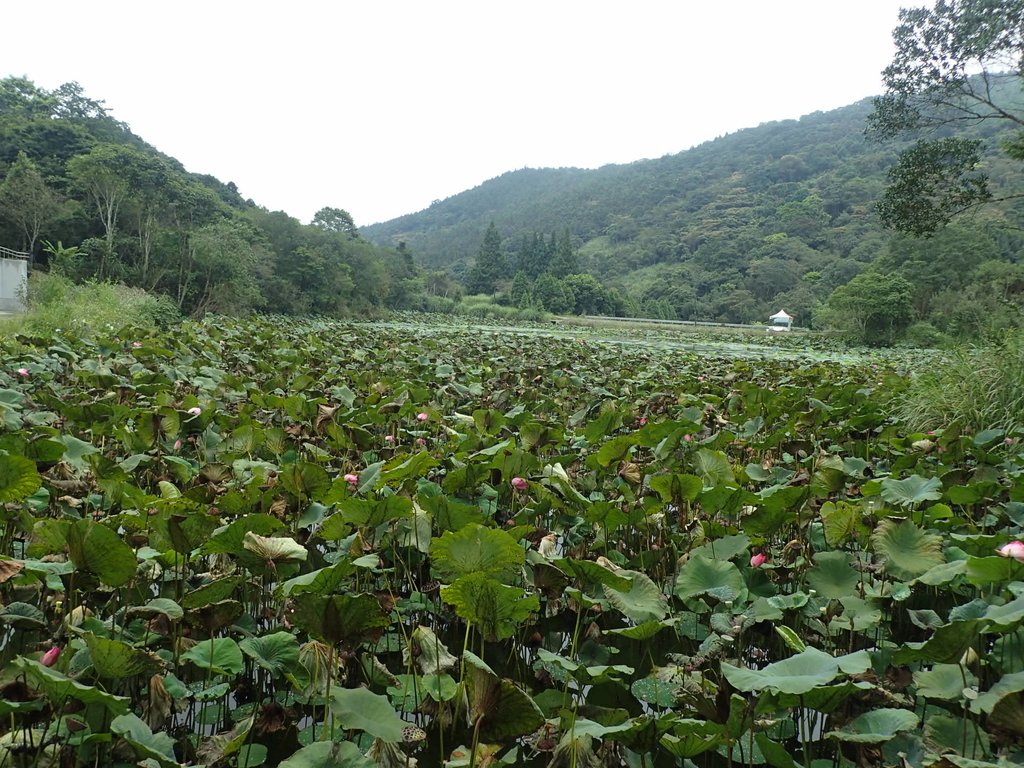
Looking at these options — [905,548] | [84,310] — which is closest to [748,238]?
[84,310]

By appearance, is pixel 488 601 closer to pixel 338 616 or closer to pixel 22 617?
pixel 338 616

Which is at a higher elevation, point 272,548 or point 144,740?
point 272,548

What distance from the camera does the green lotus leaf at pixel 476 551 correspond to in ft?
4.15

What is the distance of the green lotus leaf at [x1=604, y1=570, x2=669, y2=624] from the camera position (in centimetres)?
136

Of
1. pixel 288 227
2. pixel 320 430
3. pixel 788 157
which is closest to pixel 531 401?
pixel 320 430

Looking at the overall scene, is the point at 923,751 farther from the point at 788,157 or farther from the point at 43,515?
the point at 788,157

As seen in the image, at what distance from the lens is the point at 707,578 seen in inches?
60.4

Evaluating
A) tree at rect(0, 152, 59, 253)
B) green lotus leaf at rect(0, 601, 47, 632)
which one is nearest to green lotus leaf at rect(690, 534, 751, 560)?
green lotus leaf at rect(0, 601, 47, 632)

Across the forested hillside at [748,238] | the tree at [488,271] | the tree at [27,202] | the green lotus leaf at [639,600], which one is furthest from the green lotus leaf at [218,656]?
the tree at [488,271]

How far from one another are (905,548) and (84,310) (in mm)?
11273

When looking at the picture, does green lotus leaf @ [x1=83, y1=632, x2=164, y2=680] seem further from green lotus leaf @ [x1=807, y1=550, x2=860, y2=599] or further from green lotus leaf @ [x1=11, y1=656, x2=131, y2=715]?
green lotus leaf @ [x1=807, y1=550, x2=860, y2=599]

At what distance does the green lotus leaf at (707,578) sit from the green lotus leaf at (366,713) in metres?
0.80

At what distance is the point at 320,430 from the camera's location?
2863 mm

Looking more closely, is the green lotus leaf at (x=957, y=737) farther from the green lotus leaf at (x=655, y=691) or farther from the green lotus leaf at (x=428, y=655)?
the green lotus leaf at (x=428, y=655)
